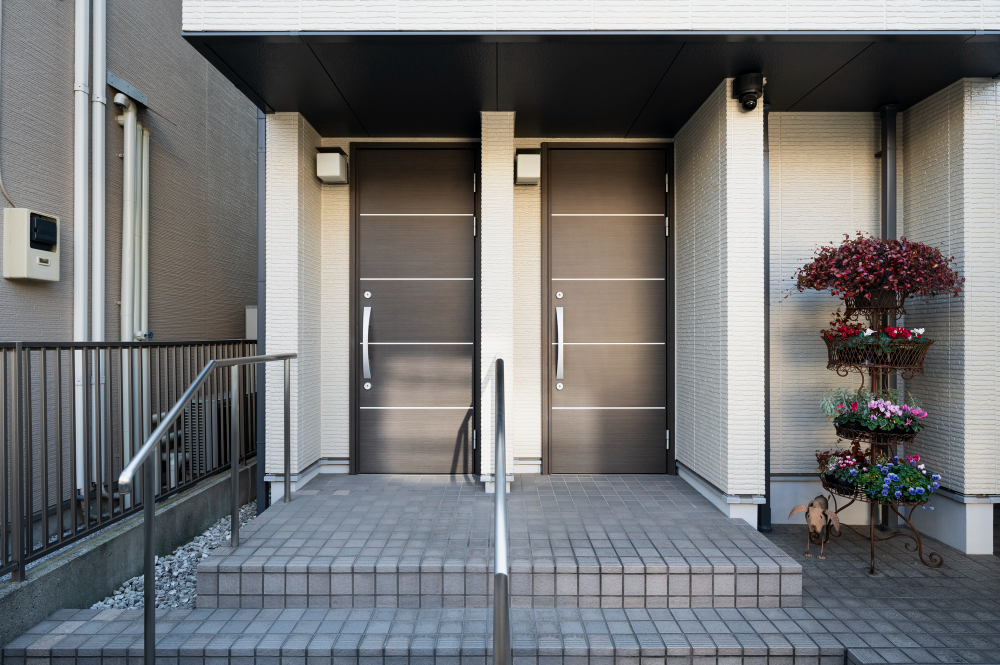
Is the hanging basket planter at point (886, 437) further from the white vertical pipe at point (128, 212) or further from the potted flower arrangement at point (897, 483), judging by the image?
the white vertical pipe at point (128, 212)

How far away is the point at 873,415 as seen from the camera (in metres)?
2.89

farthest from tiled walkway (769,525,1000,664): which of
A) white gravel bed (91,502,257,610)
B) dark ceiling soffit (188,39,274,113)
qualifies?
dark ceiling soffit (188,39,274,113)

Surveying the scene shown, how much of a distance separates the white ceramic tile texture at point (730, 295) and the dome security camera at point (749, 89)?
0.06m

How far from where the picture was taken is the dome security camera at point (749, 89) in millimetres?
2977

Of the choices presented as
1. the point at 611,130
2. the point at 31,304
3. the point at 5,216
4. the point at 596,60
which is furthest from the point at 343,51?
the point at 31,304

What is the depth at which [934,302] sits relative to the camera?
3287mm

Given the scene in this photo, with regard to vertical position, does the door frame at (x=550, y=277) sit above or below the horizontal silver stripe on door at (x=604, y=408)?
above

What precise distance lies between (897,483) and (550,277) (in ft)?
7.72

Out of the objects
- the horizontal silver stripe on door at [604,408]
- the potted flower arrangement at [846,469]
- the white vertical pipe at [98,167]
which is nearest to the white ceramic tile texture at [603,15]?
the white vertical pipe at [98,167]

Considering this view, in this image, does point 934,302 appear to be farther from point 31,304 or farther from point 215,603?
point 31,304

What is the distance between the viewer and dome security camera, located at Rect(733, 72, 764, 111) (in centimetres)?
298

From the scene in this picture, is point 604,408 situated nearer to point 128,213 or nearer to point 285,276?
point 285,276

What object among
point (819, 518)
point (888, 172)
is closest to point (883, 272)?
point (888, 172)

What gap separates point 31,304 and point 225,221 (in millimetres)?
2526
